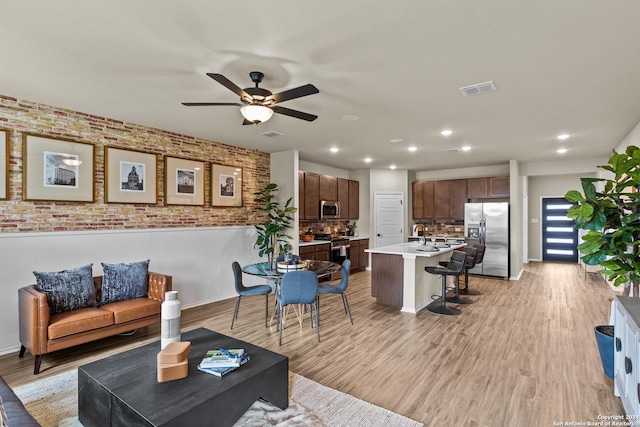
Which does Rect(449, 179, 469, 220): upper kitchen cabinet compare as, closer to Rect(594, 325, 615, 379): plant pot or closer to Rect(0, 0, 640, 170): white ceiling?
Rect(0, 0, 640, 170): white ceiling

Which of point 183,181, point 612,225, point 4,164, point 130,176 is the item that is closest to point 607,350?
point 612,225

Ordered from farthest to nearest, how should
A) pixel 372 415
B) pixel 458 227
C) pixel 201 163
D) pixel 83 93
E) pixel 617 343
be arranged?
pixel 458 227, pixel 201 163, pixel 83 93, pixel 617 343, pixel 372 415

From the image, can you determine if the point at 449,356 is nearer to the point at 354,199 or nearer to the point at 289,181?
the point at 289,181

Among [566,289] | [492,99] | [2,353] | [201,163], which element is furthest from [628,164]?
[2,353]

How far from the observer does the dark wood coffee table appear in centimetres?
185

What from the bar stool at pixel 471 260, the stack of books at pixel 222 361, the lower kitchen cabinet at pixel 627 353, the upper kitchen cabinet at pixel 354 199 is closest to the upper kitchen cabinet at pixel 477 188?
the bar stool at pixel 471 260

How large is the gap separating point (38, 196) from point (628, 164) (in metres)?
5.85

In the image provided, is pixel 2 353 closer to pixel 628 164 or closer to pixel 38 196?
pixel 38 196

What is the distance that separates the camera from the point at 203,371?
2.22m

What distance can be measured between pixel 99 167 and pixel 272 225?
276 centimetres

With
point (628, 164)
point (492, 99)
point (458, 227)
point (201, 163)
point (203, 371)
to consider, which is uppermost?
point (492, 99)

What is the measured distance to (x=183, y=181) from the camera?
5301mm

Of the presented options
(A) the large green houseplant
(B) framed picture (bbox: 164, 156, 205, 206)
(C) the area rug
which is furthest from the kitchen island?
(B) framed picture (bbox: 164, 156, 205, 206)

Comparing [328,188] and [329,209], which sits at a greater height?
[328,188]
